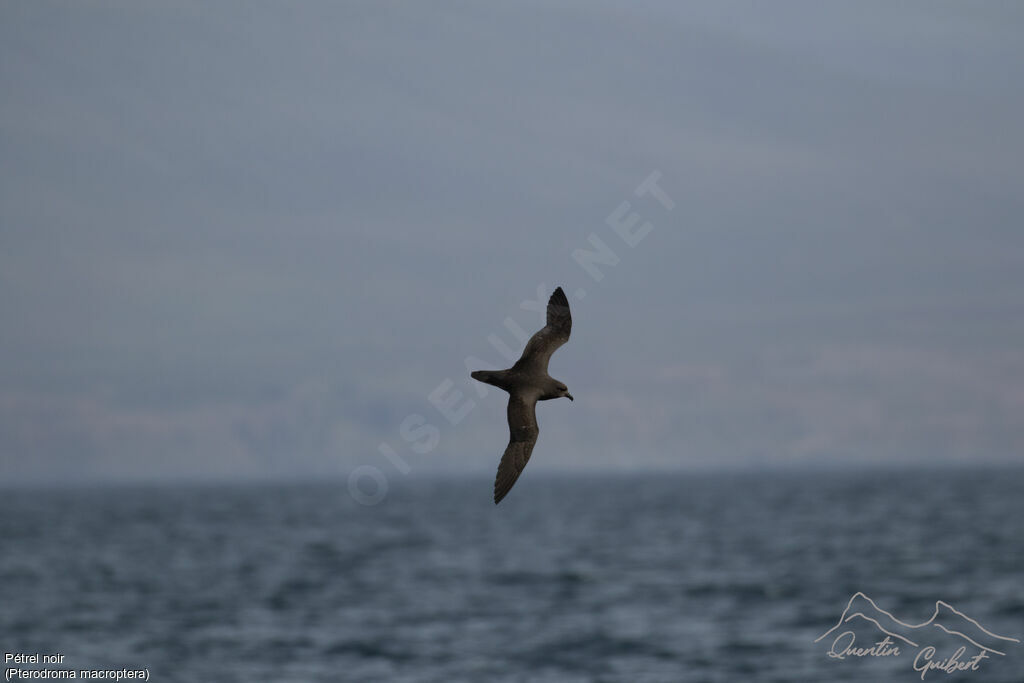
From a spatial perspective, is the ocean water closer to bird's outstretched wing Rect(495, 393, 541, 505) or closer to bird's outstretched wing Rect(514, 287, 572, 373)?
bird's outstretched wing Rect(514, 287, 572, 373)

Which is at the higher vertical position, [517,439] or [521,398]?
[521,398]

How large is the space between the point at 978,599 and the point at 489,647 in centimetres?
4057

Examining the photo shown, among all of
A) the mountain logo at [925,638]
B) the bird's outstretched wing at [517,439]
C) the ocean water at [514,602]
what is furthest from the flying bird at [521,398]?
the mountain logo at [925,638]

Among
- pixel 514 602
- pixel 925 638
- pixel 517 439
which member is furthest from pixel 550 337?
pixel 514 602

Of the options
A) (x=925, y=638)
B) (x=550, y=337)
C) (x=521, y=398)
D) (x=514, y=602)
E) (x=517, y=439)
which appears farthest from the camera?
(x=514, y=602)

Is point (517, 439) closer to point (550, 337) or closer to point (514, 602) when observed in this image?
point (550, 337)

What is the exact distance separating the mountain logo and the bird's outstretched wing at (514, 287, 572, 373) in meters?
60.9

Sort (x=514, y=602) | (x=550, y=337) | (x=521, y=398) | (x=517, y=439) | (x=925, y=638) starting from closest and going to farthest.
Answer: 1. (x=521, y=398)
2. (x=517, y=439)
3. (x=550, y=337)
4. (x=925, y=638)
5. (x=514, y=602)

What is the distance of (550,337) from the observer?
29.6 feet

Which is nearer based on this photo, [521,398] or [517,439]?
[521,398]

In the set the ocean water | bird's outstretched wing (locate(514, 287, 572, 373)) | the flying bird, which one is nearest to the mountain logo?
the ocean water

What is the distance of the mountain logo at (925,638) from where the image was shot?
64.8 m

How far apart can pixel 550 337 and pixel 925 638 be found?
7148 centimetres

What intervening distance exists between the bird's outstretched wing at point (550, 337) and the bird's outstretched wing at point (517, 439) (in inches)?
16.7
